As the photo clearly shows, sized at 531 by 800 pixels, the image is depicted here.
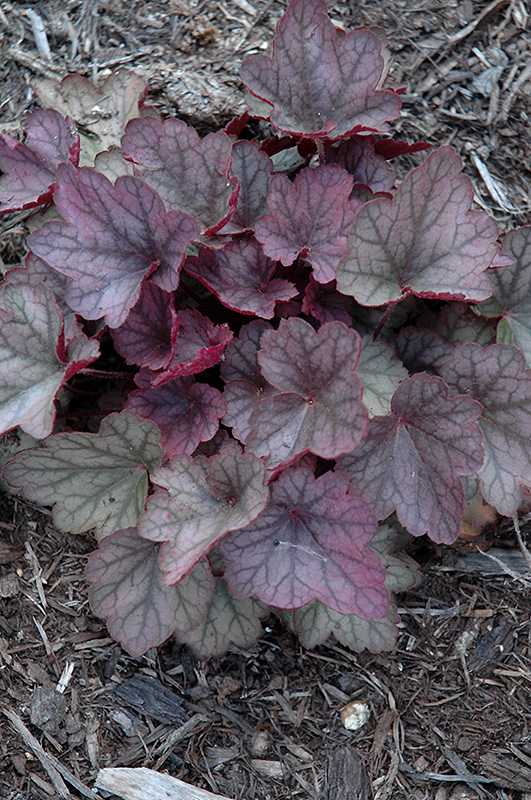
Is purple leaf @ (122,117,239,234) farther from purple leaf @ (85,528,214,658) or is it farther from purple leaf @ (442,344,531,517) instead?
purple leaf @ (85,528,214,658)

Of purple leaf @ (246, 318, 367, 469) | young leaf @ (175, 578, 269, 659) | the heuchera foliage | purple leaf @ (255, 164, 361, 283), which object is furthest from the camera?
young leaf @ (175, 578, 269, 659)

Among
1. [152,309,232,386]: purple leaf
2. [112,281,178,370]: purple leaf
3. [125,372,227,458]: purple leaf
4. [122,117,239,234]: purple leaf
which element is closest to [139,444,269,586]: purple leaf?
[125,372,227,458]: purple leaf

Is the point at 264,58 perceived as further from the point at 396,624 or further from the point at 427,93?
the point at 396,624

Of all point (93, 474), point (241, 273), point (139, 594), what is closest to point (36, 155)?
point (241, 273)

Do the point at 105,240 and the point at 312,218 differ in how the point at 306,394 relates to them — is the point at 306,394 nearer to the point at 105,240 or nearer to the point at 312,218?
the point at 312,218

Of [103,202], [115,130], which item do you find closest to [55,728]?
[103,202]

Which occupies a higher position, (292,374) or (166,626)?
(292,374)
